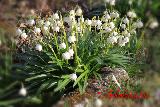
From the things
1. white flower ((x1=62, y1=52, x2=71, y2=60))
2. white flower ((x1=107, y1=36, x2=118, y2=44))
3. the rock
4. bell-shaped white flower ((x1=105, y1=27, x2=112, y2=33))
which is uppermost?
bell-shaped white flower ((x1=105, y1=27, x2=112, y2=33))

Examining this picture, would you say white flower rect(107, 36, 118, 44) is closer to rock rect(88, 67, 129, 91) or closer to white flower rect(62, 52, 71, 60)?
rock rect(88, 67, 129, 91)

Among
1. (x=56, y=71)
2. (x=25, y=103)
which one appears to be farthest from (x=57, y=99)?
(x=56, y=71)

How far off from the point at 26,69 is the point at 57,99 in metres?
1.25

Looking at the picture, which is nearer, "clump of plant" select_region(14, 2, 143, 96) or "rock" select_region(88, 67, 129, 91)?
"clump of plant" select_region(14, 2, 143, 96)

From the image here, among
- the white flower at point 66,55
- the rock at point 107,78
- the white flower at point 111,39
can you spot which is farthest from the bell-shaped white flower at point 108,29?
the white flower at point 66,55

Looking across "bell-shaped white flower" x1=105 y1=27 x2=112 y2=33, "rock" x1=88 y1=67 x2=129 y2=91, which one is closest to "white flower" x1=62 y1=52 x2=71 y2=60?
"rock" x1=88 y1=67 x2=129 y2=91

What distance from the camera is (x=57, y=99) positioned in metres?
6.15

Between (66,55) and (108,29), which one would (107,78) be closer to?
(108,29)

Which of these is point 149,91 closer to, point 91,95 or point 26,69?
point 91,95

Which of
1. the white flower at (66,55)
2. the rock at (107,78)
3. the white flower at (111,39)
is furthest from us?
the rock at (107,78)

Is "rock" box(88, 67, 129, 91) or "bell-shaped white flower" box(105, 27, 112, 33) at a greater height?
"bell-shaped white flower" box(105, 27, 112, 33)

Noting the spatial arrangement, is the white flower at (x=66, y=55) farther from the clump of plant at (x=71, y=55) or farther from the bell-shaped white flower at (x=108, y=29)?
the bell-shaped white flower at (x=108, y=29)

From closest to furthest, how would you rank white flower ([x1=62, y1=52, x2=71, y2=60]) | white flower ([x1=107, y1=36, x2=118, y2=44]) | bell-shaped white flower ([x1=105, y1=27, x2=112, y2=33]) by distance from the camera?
white flower ([x1=62, y1=52, x2=71, y2=60]) → white flower ([x1=107, y1=36, x2=118, y2=44]) → bell-shaped white flower ([x1=105, y1=27, x2=112, y2=33])

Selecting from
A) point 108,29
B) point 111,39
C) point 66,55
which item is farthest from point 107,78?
point 66,55
